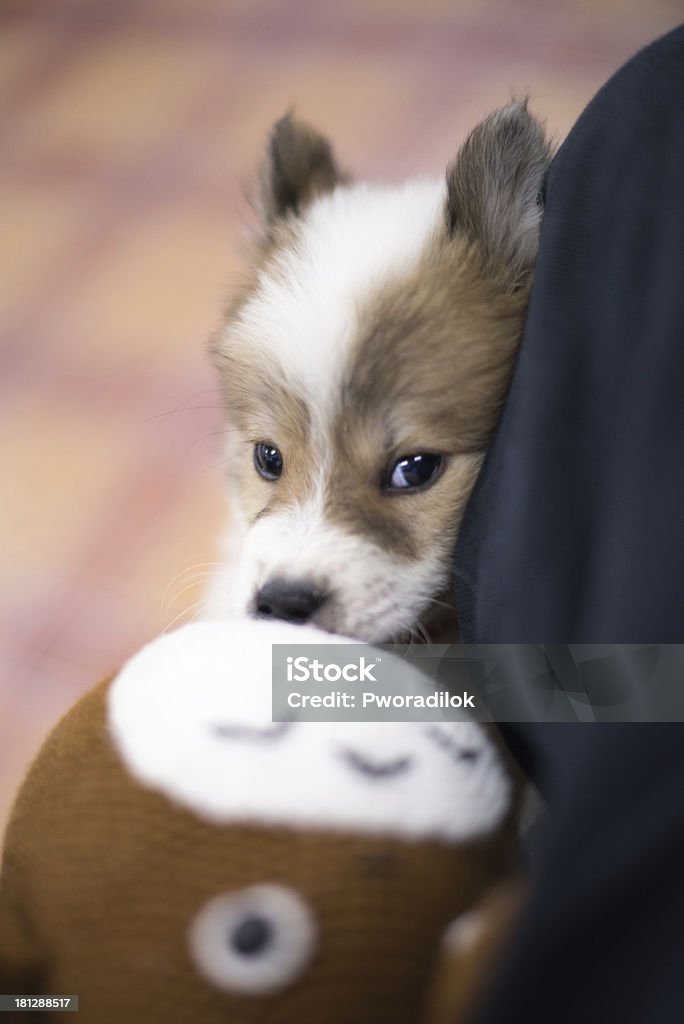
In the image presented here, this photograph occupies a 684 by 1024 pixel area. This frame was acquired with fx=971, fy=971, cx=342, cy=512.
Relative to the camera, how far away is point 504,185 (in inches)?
48.0

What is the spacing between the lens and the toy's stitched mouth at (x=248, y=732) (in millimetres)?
739

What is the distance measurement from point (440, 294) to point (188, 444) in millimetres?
1026

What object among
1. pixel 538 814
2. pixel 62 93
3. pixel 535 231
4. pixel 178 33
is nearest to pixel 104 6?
pixel 178 33

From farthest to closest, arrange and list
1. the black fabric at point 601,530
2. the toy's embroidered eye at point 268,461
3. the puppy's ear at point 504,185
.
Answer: the toy's embroidered eye at point 268,461
the puppy's ear at point 504,185
the black fabric at point 601,530

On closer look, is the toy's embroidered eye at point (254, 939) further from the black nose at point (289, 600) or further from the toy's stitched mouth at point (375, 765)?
the black nose at point (289, 600)

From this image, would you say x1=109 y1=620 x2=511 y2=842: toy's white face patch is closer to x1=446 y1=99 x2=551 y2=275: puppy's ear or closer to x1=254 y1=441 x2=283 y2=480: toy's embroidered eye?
x1=254 y1=441 x2=283 y2=480: toy's embroidered eye

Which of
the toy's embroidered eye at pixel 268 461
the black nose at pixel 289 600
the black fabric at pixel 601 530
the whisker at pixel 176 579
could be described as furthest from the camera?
the whisker at pixel 176 579

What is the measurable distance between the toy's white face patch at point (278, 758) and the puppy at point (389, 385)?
31 centimetres

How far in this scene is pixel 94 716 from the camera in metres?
0.81

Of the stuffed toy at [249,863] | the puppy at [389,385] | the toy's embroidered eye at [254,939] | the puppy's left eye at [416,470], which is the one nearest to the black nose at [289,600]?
the puppy at [389,385]

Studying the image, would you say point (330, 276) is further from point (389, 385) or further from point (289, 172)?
point (289, 172)

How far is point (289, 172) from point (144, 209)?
1.28 m

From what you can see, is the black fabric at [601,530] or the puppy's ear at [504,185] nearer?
the black fabric at [601,530]

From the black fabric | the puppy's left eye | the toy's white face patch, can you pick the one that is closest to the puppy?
the puppy's left eye
